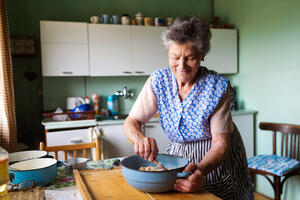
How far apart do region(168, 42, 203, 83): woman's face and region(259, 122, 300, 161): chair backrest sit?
2020 mm

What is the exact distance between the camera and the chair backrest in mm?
2803

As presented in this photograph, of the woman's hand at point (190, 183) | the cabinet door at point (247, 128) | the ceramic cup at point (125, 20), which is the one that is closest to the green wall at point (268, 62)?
the cabinet door at point (247, 128)

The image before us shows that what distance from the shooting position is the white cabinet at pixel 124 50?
3.10 metres

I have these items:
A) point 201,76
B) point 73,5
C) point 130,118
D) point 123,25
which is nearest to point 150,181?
point 130,118

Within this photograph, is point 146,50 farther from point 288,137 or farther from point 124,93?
point 288,137

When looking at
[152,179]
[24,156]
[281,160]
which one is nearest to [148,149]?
[152,179]

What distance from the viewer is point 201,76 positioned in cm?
133

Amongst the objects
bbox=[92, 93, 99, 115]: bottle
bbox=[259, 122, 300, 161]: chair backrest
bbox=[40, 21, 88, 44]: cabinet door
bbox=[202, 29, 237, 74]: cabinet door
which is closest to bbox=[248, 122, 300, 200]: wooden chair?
bbox=[259, 122, 300, 161]: chair backrest

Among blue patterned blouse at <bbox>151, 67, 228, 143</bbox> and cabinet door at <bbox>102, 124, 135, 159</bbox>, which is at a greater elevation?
blue patterned blouse at <bbox>151, 67, 228, 143</bbox>

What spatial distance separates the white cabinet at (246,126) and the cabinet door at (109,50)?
4.66ft

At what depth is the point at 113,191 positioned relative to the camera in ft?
3.46

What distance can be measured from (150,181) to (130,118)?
48 cm

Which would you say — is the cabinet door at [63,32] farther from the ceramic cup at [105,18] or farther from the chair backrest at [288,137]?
the chair backrest at [288,137]

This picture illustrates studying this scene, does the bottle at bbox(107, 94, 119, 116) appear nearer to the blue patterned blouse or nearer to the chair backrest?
the chair backrest
